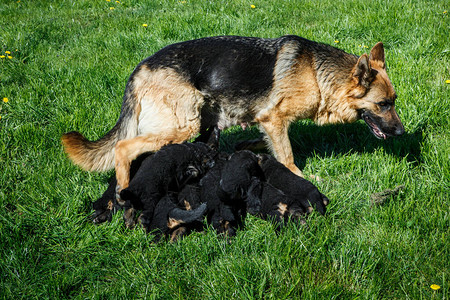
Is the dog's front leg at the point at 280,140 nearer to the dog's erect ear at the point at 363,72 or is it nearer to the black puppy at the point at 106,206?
the dog's erect ear at the point at 363,72

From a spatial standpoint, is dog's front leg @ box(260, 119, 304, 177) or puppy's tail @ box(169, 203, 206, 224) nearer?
puppy's tail @ box(169, 203, 206, 224)

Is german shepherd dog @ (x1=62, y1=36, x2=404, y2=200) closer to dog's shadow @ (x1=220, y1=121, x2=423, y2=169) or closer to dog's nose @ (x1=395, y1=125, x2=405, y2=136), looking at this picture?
dog's nose @ (x1=395, y1=125, x2=405, y2=136)

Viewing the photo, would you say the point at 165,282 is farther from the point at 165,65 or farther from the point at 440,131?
the point at 440,131

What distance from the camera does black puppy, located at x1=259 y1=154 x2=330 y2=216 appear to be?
314 centimetres

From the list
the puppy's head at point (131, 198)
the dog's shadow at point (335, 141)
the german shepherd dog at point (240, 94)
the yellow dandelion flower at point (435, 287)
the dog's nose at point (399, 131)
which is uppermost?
the german shepherd dog at point (240, 94)

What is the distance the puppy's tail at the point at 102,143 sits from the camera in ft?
11.8

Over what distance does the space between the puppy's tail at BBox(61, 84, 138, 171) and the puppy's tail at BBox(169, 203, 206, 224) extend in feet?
3.55

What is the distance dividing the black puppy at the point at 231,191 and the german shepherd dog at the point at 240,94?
645 mm

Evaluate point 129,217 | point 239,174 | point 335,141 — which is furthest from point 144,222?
point 335,141

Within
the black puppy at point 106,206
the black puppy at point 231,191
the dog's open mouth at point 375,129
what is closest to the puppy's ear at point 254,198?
the black puppy at point 231,191

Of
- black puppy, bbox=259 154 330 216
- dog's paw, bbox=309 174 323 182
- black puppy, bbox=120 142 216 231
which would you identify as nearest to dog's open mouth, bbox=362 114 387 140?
dog's paw, bbox=309 174 323 182

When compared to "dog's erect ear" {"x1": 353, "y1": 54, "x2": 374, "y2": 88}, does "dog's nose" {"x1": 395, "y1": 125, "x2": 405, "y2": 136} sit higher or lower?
lower

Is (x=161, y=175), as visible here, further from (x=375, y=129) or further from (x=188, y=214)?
(x=375, y=129)

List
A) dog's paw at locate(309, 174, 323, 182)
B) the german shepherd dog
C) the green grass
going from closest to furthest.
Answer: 1. the green grass
2. the german shepherd dog
3. dog's paw at locate(309, 174, 323, 182)
